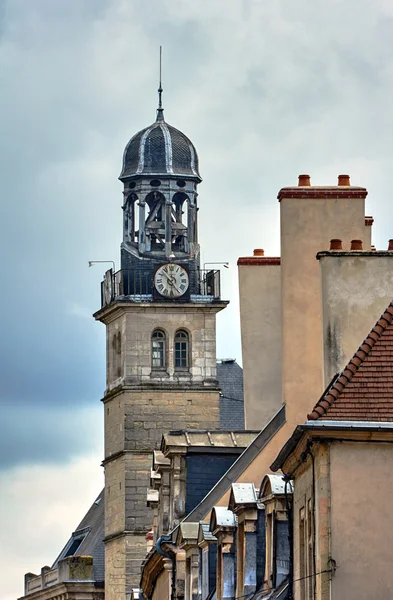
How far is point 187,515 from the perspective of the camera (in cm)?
4494

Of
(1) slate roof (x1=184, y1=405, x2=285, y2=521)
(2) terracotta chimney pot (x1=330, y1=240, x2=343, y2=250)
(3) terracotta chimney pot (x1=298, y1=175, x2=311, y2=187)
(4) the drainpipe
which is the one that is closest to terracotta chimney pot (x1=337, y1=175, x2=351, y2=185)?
(3) terracotta chimney pot (x1=298, y1=175, x2=311, y2=187)

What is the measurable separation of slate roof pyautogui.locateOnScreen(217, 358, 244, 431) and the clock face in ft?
17.2

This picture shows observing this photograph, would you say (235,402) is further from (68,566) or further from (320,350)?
(320,350)

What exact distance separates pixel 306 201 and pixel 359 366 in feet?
27.6

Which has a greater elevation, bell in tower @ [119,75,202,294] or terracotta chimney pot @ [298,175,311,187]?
bell in tower @ [119,75,202,294]

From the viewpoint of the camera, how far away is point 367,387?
26.5m

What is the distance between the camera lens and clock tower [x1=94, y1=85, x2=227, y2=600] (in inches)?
3777

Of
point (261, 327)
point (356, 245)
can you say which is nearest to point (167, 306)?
point (261, 327)

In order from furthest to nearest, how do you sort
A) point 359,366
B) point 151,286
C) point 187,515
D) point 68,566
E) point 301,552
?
1. point 68,566
2. point 151,286
3. point 187,515
4. point 301,552
5. point 359,366

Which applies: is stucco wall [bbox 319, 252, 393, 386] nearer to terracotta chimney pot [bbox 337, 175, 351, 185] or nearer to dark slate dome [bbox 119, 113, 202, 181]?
terracotta chimney pot [bbox 337, 175, 351, 185]

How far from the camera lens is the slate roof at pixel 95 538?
355 ft

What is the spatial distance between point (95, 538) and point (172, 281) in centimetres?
1902

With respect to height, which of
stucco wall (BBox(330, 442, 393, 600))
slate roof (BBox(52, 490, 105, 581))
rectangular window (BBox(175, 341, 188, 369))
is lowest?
stucco wall (BBox(330, 442, 393, 600))

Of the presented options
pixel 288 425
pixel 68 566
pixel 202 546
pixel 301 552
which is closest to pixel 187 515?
pixel 202 546
